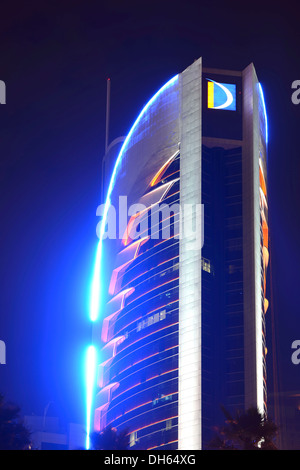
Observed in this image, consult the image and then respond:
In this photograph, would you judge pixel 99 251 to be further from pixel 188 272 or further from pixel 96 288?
pixel 188 272

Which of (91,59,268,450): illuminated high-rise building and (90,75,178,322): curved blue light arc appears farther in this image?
(90,75,178,322): curved blue light arc

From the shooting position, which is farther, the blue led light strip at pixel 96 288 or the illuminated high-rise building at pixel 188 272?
the blue led light strip at pixel 96 288

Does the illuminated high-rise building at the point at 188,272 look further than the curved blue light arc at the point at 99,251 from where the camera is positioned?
No

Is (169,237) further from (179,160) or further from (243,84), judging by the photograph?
(243,84)

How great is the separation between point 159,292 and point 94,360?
2281 centimetres

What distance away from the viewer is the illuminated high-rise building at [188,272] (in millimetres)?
120438

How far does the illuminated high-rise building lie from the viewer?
120438 millimetres

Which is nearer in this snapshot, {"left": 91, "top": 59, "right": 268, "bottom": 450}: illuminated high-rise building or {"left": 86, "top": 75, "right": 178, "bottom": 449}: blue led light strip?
{"left": 91, "top": 59, "right": 268, "bottom": 450}: illuminated high-rise building

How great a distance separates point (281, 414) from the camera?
164750mm
